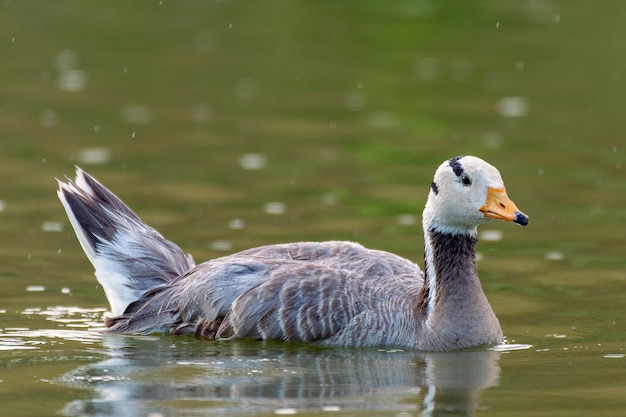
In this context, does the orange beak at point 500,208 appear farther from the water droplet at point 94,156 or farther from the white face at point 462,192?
the water droplet at point 94,156

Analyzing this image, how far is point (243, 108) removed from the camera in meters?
24.6

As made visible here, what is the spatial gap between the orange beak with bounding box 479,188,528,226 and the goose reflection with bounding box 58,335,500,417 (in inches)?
48.8

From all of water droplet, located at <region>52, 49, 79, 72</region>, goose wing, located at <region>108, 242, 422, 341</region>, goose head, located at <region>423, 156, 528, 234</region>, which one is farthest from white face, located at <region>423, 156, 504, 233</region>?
water droplet, located at <region>52, 49, 79, 72</region>

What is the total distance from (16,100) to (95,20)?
26.2 feet

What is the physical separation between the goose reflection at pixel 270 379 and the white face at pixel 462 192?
47.7 inches

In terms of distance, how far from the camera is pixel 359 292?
13062 mm

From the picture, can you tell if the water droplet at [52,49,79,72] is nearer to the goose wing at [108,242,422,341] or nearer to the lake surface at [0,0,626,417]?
the lake surface at [0,0,626,417]

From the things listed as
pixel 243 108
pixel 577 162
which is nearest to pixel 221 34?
pixel 243 108

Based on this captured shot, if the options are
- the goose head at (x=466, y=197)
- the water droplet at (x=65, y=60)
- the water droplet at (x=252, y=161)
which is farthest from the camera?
the water droplet at (x=65, y=60)

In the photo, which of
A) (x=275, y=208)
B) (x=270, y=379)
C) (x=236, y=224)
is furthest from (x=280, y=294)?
(x=275, y=208)

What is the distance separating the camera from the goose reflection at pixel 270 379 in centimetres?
1091

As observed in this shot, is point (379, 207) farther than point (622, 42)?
No

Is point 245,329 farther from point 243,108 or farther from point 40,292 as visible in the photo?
point 243,108

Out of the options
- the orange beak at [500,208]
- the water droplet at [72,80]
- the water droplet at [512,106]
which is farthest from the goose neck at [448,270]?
the water droplet at [72,80]
